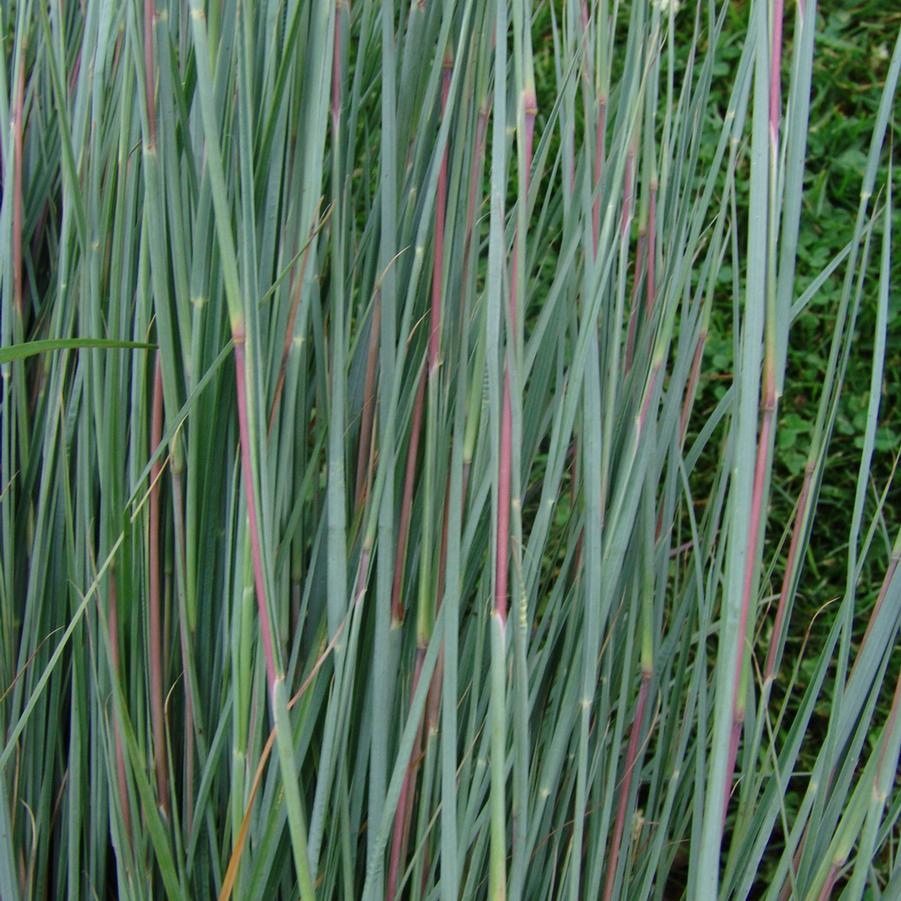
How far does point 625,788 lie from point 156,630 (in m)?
0.31

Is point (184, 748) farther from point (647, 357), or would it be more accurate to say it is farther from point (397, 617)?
point (647, 357)

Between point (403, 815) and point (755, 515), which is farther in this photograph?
point (403, 815)

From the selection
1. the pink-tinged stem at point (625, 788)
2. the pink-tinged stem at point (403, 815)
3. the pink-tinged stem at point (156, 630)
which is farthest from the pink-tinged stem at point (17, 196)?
the pink-tinged stem at point (625, 788)

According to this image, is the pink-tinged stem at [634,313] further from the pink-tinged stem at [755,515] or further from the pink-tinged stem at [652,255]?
the pink-tinged stem at [755,515]

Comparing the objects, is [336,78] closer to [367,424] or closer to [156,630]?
[367,424]

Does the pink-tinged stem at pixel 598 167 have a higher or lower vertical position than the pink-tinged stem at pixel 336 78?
lower

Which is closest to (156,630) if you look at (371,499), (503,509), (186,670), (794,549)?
(186,670)

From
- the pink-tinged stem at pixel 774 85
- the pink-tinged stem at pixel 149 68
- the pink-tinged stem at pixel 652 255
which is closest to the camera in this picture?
the pink-tinged stem at pixel 774 85

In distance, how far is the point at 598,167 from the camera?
54 cm

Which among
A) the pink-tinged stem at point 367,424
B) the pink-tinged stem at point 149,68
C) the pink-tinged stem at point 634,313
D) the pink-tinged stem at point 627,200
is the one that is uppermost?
the pink-tinged stem at point 149,68

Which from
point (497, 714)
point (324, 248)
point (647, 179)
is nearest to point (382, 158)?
point (324, 248)

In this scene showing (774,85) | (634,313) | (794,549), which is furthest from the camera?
(634,313)

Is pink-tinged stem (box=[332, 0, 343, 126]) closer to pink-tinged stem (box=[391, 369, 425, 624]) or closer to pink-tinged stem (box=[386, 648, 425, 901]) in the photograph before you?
pink-tinged stem (box=[391, 369, 425, 624])

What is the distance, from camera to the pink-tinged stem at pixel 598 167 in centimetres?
52
